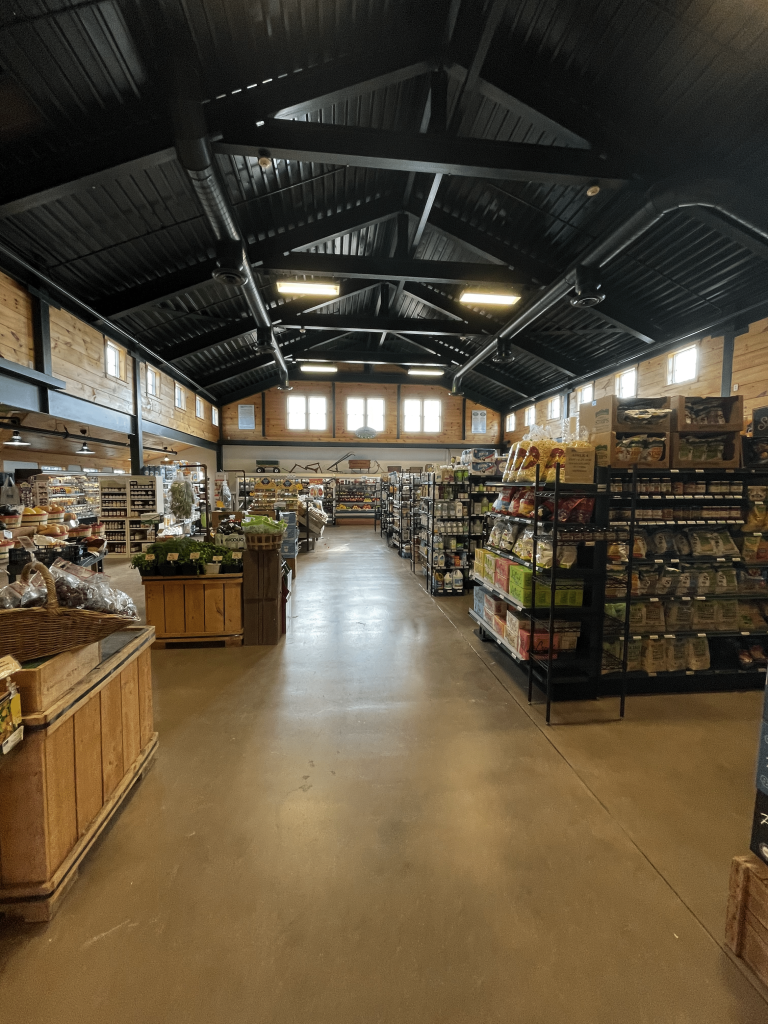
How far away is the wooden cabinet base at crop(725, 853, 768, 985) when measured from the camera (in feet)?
4.81

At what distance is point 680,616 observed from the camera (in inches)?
144

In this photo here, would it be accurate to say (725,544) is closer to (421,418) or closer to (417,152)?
(417,152)

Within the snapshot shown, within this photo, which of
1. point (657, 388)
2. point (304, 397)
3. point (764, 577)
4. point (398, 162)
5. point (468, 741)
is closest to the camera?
point (468, 741)

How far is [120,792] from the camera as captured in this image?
2.23m

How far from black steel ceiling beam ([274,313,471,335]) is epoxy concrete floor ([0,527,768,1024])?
9.08 metres

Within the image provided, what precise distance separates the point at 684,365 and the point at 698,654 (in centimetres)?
717

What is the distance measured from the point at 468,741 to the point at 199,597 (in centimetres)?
328

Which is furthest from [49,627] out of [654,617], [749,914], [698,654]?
[698,654]

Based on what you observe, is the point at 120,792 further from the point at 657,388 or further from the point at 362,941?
the point at 657,388

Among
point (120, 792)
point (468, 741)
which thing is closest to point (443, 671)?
point (468, 741)

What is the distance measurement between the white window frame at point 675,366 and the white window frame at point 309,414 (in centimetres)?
1243

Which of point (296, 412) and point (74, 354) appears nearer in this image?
point (74, 354)

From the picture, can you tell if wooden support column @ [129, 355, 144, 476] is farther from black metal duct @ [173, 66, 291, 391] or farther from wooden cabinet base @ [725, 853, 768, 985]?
wooden cabinet base @ [725, 853, 768, 985]

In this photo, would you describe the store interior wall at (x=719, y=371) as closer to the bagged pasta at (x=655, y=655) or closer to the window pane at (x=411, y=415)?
the bagged pasta at (x=655, y=655)
